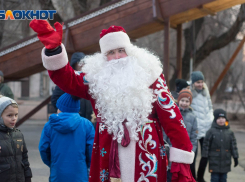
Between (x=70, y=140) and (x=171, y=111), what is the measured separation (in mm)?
1403

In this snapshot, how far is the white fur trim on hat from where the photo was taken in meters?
2.60

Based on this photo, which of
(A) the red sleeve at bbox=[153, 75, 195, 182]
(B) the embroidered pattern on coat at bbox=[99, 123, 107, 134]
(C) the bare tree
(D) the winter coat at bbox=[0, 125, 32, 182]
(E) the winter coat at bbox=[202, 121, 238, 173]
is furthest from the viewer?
(C) the bare tree

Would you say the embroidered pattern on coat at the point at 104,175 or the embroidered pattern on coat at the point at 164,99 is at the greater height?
the embroidered pattern on coat at the point at 164,99

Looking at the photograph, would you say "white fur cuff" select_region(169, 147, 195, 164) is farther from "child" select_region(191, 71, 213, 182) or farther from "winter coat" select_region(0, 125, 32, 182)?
"child" select_region(191, 71, 213, 182)

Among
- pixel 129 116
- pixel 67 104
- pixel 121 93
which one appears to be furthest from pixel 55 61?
pixel 67 104

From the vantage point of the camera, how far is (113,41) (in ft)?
8.54

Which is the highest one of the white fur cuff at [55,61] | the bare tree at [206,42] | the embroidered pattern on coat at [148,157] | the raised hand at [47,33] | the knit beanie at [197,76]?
the bare tree at [206,42]

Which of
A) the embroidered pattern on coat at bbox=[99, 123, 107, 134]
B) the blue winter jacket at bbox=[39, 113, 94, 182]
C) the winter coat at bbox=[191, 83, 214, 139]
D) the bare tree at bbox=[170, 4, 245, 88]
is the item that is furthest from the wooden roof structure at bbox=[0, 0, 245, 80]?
the bare tree at bbox=[170, 4, 245, 88]

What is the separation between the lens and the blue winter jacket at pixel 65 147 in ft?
11.0

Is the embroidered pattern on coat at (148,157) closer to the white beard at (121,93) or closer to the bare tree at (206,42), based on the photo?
the white beard at (121,93)

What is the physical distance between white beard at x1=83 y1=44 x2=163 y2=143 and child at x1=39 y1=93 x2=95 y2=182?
0.94 metres

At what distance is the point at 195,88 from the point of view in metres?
5.86

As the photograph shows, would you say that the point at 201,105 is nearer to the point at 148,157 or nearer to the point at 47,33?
the point at 148,157

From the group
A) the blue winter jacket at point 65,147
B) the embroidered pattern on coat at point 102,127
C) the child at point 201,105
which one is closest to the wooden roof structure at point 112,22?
the child at point 201,105
